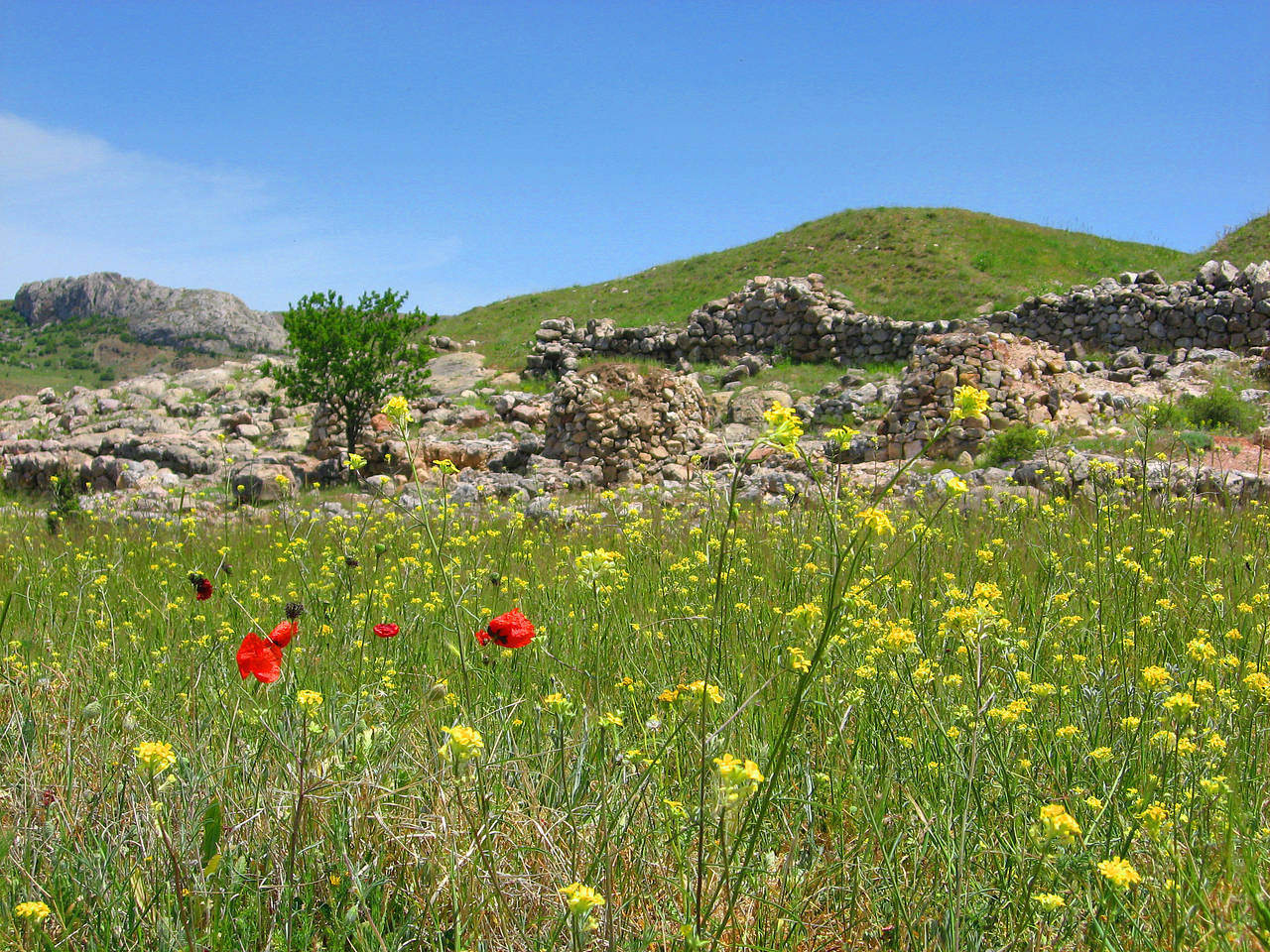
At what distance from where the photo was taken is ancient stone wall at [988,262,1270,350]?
61.3 ft

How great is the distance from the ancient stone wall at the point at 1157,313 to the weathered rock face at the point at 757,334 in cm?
336

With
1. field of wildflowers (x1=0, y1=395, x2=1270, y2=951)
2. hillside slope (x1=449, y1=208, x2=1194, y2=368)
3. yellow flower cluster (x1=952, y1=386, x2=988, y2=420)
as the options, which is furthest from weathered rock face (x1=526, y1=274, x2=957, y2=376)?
yellow flower cluster (x1=952, y1=386, x2=988, y2=420)

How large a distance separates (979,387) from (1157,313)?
10058mm

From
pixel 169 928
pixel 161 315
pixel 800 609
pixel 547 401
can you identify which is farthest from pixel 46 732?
pixel 161 315

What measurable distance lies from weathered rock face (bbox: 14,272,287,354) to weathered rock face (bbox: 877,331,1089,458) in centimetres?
6478

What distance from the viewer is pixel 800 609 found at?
1.72m

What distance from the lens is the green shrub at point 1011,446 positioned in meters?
11.1

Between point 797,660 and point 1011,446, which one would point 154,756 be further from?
point 1011,446

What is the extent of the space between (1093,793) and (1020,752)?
0.77ft

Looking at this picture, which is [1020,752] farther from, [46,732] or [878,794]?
[46,732]

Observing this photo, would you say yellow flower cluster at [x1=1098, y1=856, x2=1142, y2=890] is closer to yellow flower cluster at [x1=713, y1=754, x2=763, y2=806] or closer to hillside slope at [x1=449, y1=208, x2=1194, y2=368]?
yellow flower cluster at [x1=713, y1=754, x2=763, y2=806]

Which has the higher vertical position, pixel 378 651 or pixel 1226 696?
pixel 1226 696

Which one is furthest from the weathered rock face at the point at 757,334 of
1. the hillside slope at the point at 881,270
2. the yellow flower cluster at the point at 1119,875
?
the yellow flower cluster at the point at 1119,875

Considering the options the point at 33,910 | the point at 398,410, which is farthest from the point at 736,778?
the point at 33,910
